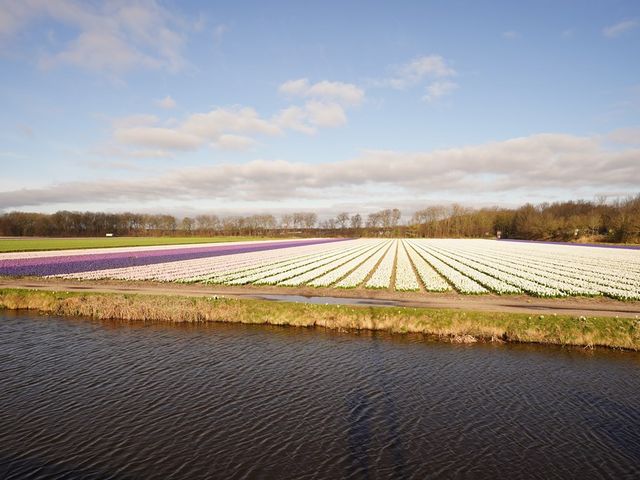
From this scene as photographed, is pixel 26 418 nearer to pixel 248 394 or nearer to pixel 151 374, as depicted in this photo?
pixel 151 374

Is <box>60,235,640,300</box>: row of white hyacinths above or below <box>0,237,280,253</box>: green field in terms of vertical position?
below

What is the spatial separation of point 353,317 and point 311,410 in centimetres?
1165

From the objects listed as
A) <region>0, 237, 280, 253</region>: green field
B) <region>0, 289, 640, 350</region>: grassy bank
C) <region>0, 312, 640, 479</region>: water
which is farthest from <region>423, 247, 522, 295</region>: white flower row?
<region>0, 237, 280, 253</region>: green field

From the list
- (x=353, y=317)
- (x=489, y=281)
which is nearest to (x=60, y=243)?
(x=353, y=317)

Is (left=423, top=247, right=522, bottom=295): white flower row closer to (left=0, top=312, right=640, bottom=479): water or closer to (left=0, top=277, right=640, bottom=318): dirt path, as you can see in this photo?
(left=0, top=277, right=640, bottom=318): dirt path

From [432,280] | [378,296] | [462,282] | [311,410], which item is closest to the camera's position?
[311,410]

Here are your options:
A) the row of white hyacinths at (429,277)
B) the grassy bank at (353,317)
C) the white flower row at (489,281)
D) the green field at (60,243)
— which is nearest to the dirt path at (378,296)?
the row of white hyacinths at (429,277)

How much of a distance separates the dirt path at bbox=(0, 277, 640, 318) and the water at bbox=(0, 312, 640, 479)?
7.13 metres

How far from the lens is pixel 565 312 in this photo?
1032 inches

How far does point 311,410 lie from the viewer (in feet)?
44.3

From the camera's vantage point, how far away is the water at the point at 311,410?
1054 cm

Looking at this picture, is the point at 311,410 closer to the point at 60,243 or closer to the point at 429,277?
the point at 429,277

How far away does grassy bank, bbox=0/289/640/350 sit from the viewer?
72.3 feet

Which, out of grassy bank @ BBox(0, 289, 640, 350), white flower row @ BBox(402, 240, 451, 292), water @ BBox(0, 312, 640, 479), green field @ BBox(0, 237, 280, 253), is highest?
green field @ BBox(0, 237, 280, 253)
